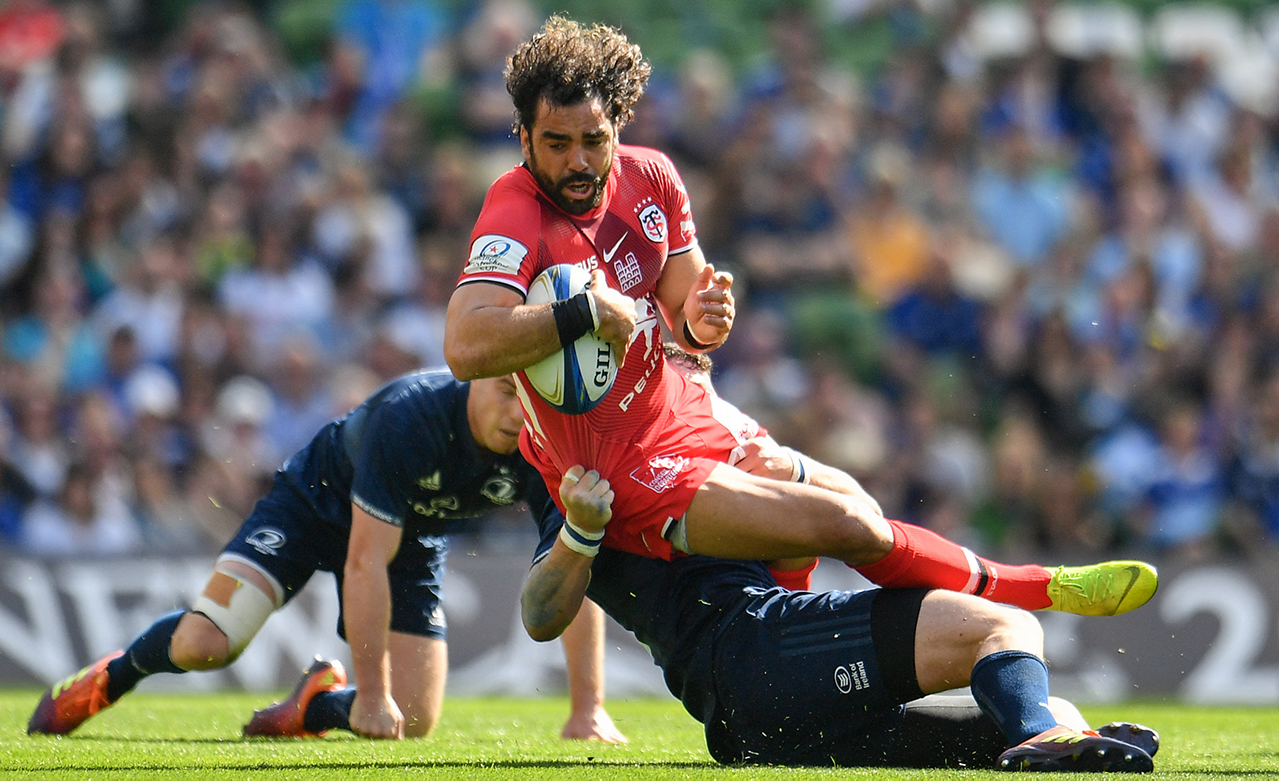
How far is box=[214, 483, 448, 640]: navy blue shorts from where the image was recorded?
22.8 feet

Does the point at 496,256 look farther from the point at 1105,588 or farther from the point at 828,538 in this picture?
the point at 1105,588

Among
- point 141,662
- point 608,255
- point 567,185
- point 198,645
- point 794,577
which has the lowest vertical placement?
point 141,662

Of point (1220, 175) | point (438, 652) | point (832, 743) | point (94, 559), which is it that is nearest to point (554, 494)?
point (832, 743)

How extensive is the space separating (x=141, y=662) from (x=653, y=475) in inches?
113

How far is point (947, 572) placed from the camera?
5.18m

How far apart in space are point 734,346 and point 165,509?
4425 mm

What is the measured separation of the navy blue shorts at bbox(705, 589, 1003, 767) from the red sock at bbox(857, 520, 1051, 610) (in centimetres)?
14

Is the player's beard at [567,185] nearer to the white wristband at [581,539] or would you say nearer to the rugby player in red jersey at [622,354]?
the rugby player in red jersey at [622,354]

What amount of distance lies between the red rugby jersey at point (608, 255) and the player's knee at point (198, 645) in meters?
2.08

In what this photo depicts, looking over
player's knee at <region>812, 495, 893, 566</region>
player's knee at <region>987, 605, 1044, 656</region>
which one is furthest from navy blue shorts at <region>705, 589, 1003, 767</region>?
player's knee at <region>987, 605, 1044, 656</region>

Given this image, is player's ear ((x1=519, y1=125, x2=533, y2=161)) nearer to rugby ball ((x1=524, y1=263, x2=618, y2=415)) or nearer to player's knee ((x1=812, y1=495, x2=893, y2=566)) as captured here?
rugby ball ((x1=524, y1=263, x2=618, y2=415))

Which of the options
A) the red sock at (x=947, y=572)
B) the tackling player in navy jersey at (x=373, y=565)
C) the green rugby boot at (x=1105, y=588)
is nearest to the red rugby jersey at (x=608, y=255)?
the tackling player in navy jersey at (x=373, y=565)

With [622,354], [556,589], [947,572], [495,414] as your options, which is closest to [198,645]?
[495,414]

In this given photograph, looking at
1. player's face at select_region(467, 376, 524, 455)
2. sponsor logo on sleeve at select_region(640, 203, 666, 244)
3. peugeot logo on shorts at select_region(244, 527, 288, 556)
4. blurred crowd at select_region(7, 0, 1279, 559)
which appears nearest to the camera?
sponsor logo on sleeve at select_region(640, 203, 666, 244)
